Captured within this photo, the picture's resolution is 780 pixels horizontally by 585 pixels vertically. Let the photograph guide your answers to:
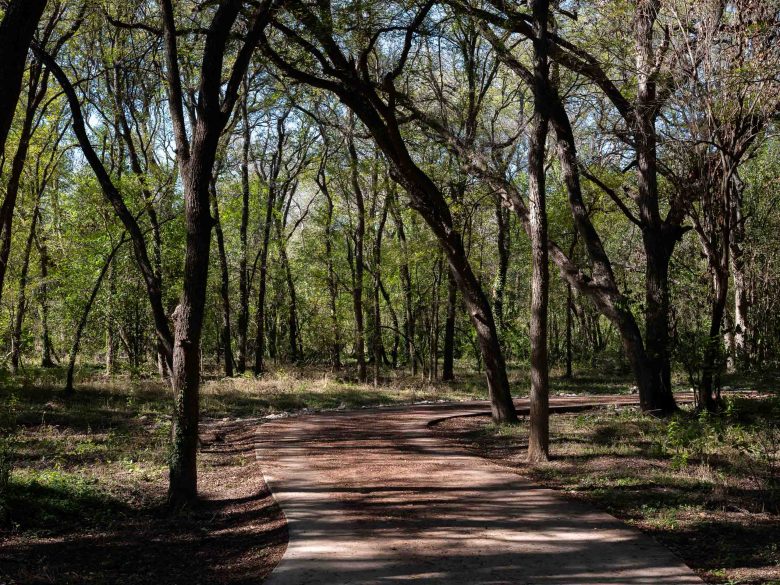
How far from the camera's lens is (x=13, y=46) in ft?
15.9

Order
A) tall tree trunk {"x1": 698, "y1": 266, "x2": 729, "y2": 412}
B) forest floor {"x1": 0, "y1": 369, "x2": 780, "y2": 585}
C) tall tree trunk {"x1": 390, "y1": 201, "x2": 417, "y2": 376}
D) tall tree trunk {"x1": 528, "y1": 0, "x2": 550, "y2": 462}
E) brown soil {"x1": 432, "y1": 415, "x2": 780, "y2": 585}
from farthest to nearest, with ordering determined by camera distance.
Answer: tall tree trunk {"x1": 390, "y1": 201, "x2": 417, "y2": 376} → tall tree trunk {"x1": 698, "y1": 266, "x2": 729, "y2": 412} → tall tree trunk {"x1": 528, "y1": 0, "x2": 550, "y2": 462} → forest floor {"x1": 0, "y1": 369, "x2": 780, "y2": 585} → brown soil {"x1": 432, "y1": 415, "x2": 780, "y2": 585}

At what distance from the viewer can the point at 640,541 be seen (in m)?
6.05

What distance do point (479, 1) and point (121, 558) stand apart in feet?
42.8

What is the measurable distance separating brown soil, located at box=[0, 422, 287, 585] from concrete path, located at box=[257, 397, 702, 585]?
0.31 meters

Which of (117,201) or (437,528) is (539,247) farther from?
(117,201)

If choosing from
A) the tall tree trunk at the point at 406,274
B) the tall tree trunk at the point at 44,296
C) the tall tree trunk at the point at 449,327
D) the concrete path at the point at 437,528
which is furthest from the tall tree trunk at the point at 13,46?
the tall tree trunk at the point at 449,327

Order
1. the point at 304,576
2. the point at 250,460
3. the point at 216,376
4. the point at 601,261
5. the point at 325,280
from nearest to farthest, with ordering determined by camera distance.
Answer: the point at 304,576 → the point at 250,460 → the point at 601,261 → the point at 216,376 → the point at 325,280

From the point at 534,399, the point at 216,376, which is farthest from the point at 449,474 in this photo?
the point at 216,376

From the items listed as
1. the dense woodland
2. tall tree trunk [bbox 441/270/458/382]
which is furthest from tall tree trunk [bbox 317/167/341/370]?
tall tree trunk [bbox 441/270/458/382]

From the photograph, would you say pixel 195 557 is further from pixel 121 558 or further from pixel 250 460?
pixel 250 460

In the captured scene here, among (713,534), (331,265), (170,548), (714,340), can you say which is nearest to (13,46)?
(170,548)

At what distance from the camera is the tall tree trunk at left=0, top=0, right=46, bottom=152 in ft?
15.8

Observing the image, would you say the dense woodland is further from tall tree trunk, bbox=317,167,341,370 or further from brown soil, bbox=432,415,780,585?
brown soil, bbox=432,415,780,585

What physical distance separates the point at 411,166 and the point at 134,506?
27.8ft
